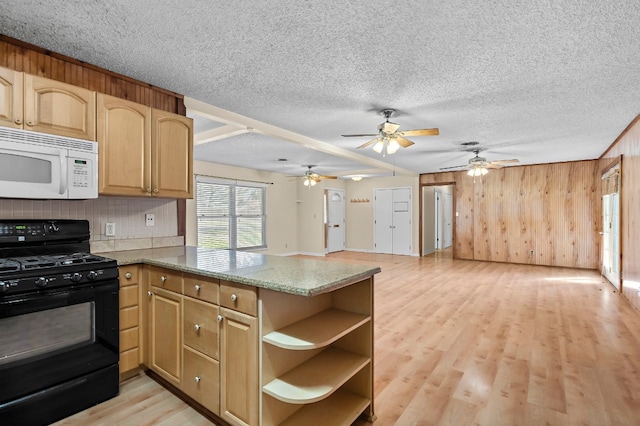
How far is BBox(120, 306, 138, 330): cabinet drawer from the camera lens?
2.28 metres

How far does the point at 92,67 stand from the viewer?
2490mm

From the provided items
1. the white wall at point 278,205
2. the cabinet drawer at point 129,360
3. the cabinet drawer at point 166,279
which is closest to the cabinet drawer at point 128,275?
the cabinet drawer at point 166,279

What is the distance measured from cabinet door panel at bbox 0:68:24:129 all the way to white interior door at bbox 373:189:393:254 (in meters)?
8.30

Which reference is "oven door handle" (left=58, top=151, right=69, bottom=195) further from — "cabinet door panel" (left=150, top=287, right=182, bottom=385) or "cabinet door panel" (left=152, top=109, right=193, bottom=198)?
"cabinet door panel" (left=150, top=287, right=182, bottom=385)

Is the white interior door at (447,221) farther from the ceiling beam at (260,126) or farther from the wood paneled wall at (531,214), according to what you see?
the ceiling beam at (260,126)

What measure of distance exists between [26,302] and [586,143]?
6937 millimetres

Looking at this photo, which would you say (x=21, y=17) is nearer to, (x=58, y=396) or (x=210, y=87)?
(x=210, y=87)

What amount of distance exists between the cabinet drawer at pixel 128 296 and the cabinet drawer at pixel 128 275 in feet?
0.11

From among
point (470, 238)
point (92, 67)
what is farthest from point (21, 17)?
point (470, 238)

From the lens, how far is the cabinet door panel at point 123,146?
2.38 meters

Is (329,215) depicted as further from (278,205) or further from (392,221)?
(392,221)

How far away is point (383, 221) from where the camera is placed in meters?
9.45

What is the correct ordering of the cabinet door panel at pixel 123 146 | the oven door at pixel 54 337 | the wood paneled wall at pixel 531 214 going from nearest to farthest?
the oven door at pixel 54 337 → the cabinet door panel at pixel 123 146 → the wood paneled wall at pixel 531 214

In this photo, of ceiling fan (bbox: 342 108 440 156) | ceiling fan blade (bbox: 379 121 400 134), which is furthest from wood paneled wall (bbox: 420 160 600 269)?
ceiling fan blade (bbox: 379 121 400 134)
